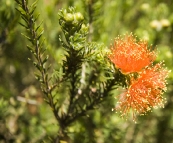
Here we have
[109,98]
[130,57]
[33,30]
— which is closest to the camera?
[33,30]

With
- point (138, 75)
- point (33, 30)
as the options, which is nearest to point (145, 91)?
point (138, 75)

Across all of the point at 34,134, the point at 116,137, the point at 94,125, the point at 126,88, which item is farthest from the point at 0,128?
the point at 126,88

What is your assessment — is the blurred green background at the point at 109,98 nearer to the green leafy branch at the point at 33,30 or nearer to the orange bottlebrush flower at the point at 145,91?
the orange bottlebrush flower at the point at 145,91

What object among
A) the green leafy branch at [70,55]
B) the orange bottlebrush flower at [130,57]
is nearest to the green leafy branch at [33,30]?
the green leafy branch at [70,55]

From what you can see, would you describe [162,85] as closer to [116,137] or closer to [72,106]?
[72,106]

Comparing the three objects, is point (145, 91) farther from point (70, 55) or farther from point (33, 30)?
point (33, 30)

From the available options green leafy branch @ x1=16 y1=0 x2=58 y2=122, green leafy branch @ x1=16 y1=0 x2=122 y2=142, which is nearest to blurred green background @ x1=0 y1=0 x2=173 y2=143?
green leafy branch @ x1=16 y1=0 x2=122 y2=142

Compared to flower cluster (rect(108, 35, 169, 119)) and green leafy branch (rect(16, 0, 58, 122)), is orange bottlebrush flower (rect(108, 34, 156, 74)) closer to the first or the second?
flower cluster (rect(108, 35, 169, 119))
